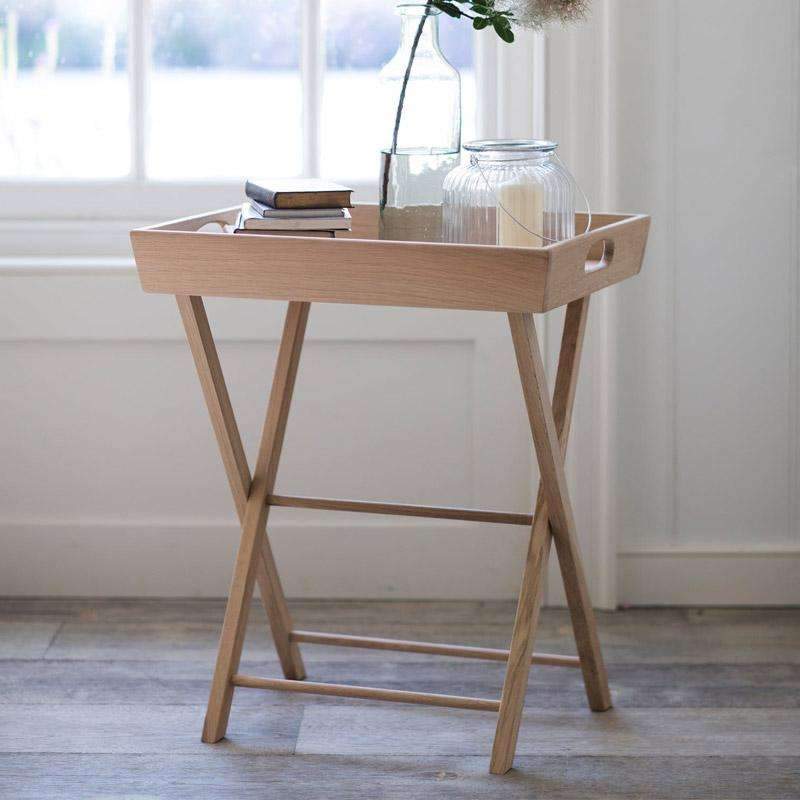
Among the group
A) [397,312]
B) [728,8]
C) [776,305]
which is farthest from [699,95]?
[397,312]

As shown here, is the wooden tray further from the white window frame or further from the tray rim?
the white window frame

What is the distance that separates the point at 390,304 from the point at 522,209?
0.89 ft

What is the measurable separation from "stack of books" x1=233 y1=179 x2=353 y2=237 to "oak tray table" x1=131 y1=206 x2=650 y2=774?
0.07m

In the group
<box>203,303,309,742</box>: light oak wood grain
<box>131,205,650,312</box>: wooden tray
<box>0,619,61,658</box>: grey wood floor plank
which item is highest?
<box>131,205,650,312</box>: wooden tray

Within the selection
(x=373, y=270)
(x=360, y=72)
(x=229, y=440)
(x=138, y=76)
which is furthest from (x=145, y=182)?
(x=373, y=270)

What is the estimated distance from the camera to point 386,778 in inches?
83.4

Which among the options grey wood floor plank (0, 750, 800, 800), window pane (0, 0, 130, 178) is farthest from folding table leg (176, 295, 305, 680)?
window pane (0, 0, 130, 178)

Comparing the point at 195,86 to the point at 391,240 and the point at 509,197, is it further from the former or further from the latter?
the point at 509,197

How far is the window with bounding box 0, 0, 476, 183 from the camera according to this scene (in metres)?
2.99

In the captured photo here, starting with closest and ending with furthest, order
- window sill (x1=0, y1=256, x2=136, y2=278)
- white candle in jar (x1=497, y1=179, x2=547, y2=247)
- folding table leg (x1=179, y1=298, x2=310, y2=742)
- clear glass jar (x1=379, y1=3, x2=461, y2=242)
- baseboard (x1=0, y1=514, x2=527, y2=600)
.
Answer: white candle in jar (x1=497, y1=179, x2=547, y2=247)
clear glass jar (x1=379, y1=3, x2=461, y2=242)
folding table leg (x1=179, y1=298, x2=310, y2=742)
window sill (x1=0, y1=256, x2=136, y2=278)
baseboard (x1=0, y1=514, x2=527, y2=600)

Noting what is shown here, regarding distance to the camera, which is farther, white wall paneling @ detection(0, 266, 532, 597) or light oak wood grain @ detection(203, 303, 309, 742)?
white wall paneling @ detection(0, 266, 532, 597)

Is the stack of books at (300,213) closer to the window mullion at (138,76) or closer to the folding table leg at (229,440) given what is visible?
the folding table leg at (229,440)

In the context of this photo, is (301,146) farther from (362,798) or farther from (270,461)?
(362,798)

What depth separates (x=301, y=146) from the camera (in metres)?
3.03
